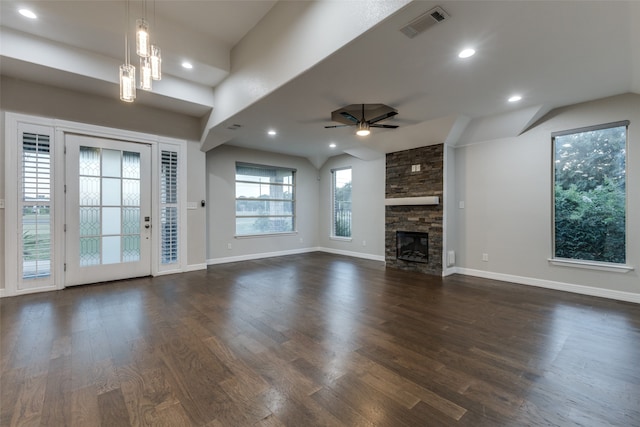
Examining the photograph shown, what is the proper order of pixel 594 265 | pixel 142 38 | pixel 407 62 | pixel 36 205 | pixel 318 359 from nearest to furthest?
pixel 318 359
pixel 142 38
pixel 407 62
pixel 594 265
pixel 36 205

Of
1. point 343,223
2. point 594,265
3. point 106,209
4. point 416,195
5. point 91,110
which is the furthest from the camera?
point 343,223

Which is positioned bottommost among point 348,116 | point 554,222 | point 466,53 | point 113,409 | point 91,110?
point 113,409

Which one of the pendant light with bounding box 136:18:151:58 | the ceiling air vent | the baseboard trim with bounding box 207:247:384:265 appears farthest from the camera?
the baseboard trim with bounding box 207:247:384:265

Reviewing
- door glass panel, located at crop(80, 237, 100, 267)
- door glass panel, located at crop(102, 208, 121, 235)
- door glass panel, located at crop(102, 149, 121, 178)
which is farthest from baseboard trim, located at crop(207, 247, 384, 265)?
door glass panel, located at crop(102, 149, 121, 178)

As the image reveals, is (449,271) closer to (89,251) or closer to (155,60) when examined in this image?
(155,60)

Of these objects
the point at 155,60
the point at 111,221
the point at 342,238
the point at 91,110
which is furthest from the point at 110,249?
the point at 342,238

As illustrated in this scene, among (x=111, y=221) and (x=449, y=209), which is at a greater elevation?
(x=449, y=209)

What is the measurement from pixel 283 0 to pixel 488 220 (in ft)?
15.3

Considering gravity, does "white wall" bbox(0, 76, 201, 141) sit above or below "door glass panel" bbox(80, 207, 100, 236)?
above

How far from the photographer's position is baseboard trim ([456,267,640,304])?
3.72m

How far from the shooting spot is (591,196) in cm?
402

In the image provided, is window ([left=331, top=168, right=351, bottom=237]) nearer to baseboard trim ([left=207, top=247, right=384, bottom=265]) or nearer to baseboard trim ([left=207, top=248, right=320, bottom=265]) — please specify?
baseboard trim ([left=207, top=247, right=384, bottom=265])

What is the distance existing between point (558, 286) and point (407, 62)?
13.4ft

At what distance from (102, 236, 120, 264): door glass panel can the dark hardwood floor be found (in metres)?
0.80
